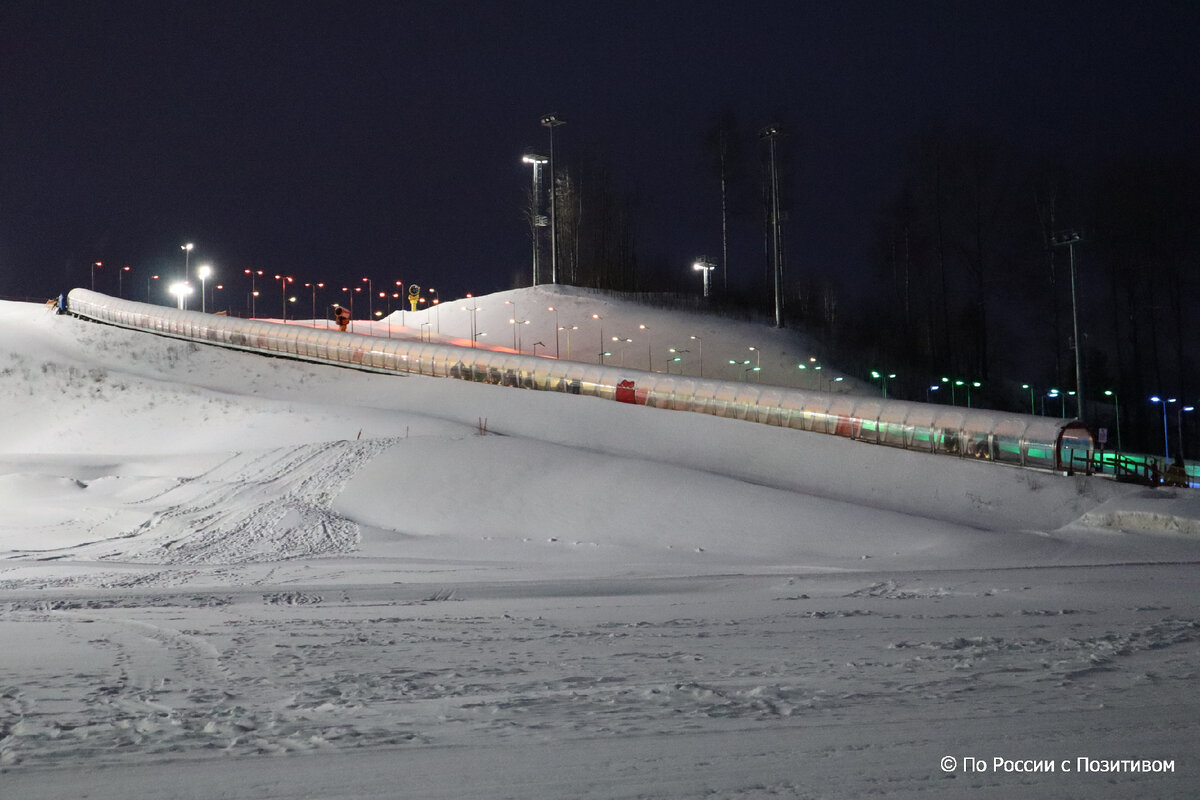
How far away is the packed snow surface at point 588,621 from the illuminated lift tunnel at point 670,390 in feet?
4.47

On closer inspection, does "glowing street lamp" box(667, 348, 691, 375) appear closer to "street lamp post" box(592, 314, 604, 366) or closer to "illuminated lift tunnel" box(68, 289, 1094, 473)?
"street lamp post" box(592, 314, 604, 366)

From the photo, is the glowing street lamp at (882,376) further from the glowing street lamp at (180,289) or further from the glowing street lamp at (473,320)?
the glowing street lamp at (180,289)

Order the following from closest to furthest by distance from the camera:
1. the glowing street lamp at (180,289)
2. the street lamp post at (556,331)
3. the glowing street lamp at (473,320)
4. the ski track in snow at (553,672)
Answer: the ski track in snow at (553,672), the street lamp post at (556,331), the glowing street lamp at (473,320), the glowing street lamp at (180,289)

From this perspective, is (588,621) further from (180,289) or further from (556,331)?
(180,289)

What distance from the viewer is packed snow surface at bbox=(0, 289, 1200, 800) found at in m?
6.27

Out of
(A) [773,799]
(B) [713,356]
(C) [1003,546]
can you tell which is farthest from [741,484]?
(B) [713,356]

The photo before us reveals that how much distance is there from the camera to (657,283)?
8300 centimetres

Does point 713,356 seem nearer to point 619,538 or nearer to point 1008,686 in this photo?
point 619,538

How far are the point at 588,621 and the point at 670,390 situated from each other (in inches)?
1086

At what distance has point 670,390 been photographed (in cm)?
3938

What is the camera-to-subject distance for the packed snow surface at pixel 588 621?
6266 mm

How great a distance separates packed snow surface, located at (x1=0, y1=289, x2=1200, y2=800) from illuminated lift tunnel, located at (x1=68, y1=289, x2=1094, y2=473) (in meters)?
1.36

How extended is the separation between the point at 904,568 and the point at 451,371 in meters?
30.7

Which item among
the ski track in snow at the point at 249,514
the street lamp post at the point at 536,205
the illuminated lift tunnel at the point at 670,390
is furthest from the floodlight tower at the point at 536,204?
the ski track in snow at the point at 249,514
